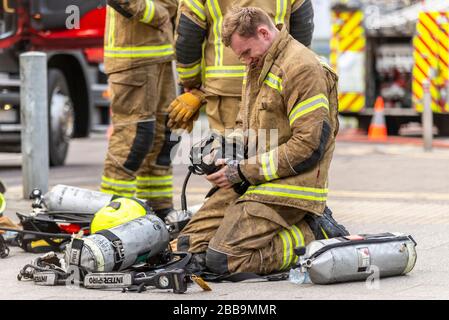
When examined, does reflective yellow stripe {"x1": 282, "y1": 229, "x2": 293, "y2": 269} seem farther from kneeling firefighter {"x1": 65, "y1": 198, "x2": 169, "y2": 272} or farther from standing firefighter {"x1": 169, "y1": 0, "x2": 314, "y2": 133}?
standing firefighter {"x1": 169, "y1": 0, "x2": 314, "y2": 133}

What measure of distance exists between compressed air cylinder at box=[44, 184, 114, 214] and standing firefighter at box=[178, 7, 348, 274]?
1217 mm

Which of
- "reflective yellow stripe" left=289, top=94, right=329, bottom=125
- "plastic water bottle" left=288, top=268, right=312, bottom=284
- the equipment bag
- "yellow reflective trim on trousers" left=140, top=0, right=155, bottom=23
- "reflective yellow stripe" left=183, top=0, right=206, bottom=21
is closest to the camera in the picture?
the equipment bag

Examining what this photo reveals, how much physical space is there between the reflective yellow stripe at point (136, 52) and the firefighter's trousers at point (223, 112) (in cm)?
115

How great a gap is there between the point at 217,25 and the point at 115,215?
1347 millimetres

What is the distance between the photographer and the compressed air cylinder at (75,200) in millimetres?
7570

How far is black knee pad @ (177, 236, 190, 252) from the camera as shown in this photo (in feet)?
22.0

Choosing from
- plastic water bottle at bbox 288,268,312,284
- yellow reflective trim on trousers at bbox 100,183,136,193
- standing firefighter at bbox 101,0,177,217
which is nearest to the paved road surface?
plastic water bottle at bbox 288,268,312,284

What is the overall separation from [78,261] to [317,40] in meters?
14.9

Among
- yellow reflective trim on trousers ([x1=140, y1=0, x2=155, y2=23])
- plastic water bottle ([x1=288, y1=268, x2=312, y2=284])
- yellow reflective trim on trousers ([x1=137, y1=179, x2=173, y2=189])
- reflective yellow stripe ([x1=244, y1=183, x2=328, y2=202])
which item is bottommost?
plastic water bottle ([x1=288, y1=268, x2=312, y2=284])

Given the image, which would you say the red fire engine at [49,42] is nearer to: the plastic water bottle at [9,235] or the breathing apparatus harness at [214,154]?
the plastic water bottle at [9,235]

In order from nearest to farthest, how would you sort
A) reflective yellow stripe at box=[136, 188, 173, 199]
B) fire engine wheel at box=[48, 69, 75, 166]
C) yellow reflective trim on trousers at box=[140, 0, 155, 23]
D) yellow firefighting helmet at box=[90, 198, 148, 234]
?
yellow firefighting helmet at box=[90, 198, 148, 234] < yellow reflective trim on trousers at box=[140, 0, 155, 23] < reflective yellow stripe at box=[136, 188, 173, 199] < fire engine wheel at box=[48, 69, 75, 166]

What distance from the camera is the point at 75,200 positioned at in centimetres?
762

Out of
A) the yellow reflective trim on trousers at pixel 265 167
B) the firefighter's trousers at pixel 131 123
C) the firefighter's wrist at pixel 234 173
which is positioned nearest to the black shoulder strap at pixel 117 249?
the firefighter's wrist at pixel 234 173
